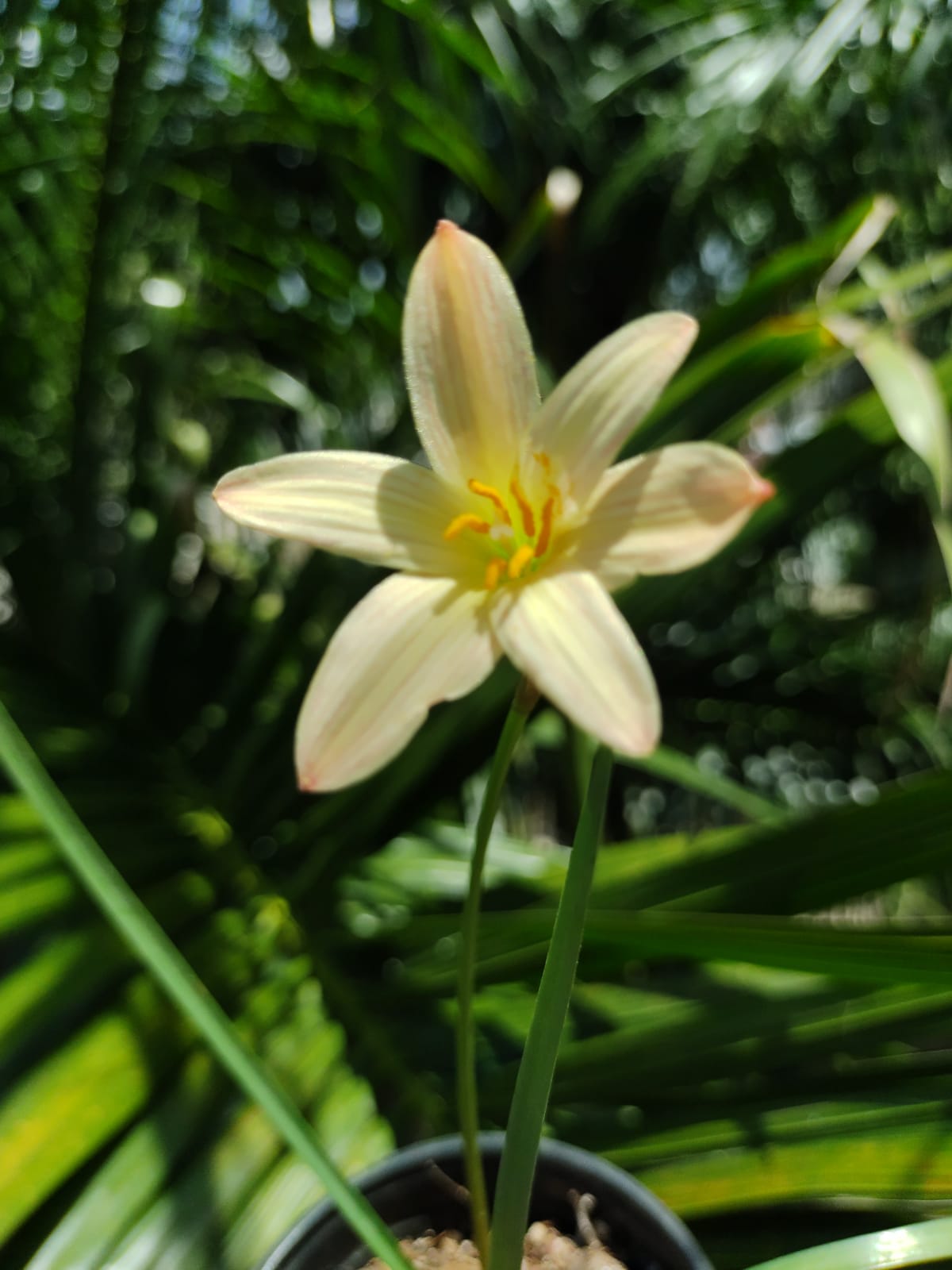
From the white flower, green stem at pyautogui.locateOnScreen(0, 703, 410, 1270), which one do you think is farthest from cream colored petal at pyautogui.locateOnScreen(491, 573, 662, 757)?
green stem at pyautogui.locateOnScreen(0, 703, 410, 1270)

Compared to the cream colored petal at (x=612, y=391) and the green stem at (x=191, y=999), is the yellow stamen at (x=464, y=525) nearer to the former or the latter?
the cream colored petal at (x=612, y=391)

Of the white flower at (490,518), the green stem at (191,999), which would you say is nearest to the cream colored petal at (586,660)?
the white flower at (490,518)

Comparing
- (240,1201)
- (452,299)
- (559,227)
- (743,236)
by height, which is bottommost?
(240,1201)

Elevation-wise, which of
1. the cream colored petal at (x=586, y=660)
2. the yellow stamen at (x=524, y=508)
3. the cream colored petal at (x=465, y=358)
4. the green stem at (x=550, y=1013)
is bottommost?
the green stem at (x=550, y=1013)

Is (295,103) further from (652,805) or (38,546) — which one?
(652,805)

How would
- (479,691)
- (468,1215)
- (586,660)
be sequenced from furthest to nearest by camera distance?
(479,691), (468,1215), (586,660)

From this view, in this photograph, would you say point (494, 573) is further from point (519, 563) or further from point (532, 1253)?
point (532, 1253)

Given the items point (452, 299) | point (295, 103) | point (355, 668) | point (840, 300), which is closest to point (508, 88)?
Result: point (295, 103)

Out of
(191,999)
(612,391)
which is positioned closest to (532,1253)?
(191,999)
